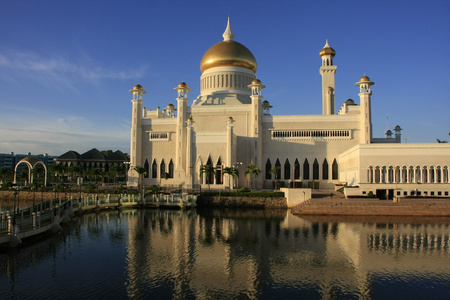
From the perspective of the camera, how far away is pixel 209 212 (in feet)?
103

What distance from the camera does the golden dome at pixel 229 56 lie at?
46906 millimetres

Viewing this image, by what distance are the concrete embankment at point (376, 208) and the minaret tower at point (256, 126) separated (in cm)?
1212

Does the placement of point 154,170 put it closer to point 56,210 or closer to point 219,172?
point 219,172

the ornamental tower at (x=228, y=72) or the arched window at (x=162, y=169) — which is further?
the ornamental tower at (x=228, y=72)

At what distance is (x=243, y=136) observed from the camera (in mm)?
42625

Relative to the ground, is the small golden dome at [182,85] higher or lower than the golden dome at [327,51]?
lower

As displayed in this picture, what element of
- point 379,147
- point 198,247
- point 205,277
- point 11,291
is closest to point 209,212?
point 198,247

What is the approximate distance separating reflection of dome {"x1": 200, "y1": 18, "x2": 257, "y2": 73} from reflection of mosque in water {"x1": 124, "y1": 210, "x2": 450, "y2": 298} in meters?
25.9

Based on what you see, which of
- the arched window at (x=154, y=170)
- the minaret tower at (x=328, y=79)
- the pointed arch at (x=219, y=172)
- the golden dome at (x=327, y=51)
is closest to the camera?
the pointed arch at (x=219, y=172)

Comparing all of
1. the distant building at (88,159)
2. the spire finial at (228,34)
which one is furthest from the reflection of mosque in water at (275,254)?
the distant building at (88,159)

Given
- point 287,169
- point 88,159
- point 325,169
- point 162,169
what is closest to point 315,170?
point 325,169

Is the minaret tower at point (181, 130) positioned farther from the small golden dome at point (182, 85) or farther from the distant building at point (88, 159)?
the distant building at point (88, 159)

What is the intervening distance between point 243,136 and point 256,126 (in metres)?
1.91

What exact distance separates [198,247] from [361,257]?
24.1 ft
